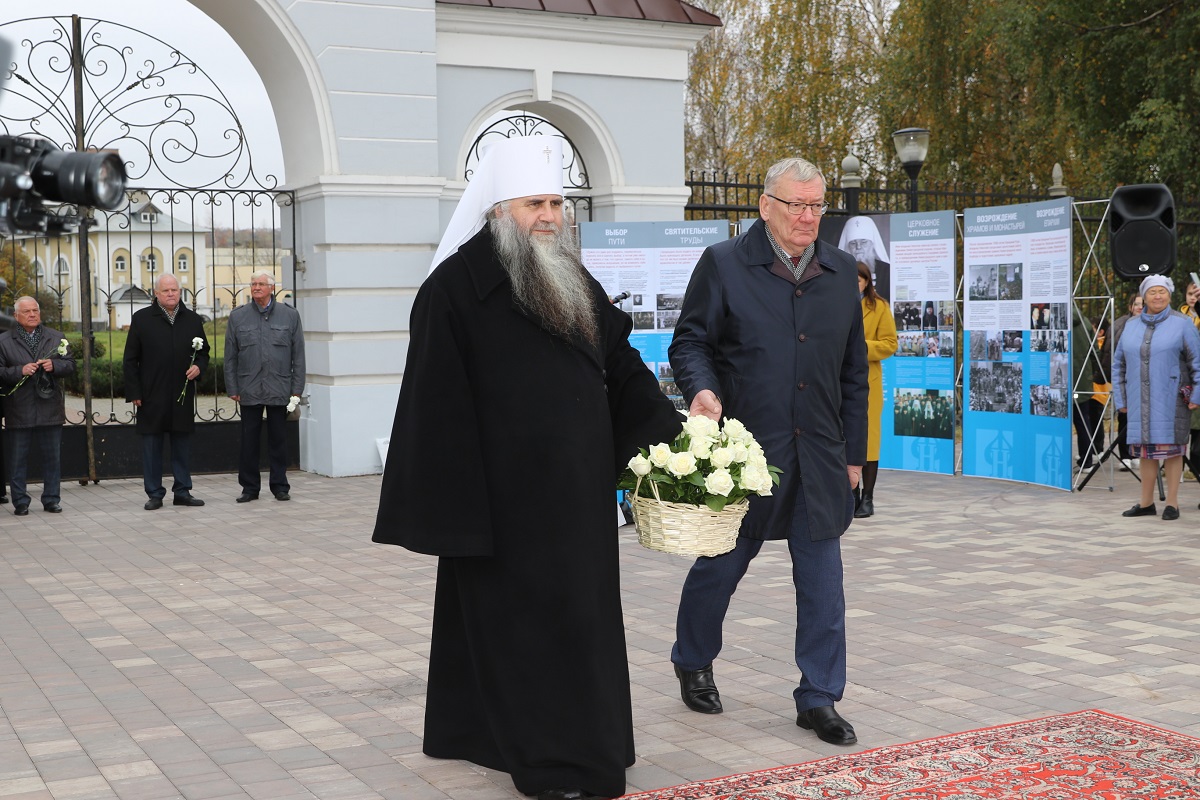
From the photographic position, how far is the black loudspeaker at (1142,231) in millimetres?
11328

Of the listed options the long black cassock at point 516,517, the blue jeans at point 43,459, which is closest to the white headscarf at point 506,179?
the long black cassock at point 516,517

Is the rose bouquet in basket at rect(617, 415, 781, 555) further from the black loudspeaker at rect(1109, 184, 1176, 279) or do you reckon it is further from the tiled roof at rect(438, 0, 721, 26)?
the tiled roof at rect(438, 0, 721, 26)

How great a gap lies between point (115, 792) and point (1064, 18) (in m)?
18.9

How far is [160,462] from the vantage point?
1116 centimetres

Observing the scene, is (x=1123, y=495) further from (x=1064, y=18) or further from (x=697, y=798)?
(x=1064, y=18)

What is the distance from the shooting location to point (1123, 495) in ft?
37.6

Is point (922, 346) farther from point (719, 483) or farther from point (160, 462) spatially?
point (719, 483)

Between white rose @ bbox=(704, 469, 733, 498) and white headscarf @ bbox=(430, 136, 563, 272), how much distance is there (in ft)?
3.54

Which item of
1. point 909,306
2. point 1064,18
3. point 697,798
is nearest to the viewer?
point 697,798

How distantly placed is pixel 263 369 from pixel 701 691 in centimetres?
710

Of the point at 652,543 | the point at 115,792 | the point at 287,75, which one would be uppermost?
the point at 287,75

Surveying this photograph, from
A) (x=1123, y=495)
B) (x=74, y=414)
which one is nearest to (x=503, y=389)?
(x=1123, y=495)

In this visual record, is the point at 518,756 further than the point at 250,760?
No

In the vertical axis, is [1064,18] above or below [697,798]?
above
